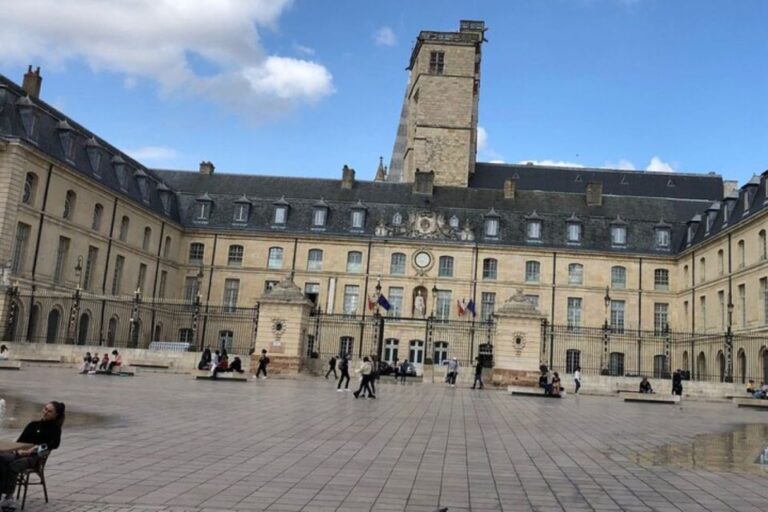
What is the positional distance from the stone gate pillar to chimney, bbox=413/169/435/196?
2412cm

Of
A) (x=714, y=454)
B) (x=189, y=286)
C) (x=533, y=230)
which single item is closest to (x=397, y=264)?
(x=533, y=230)

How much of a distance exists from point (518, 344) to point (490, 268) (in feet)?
68.0

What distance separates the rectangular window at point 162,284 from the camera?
45.5 metres

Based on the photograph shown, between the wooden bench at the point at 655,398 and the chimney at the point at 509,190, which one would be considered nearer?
the wooden bench at the point at 655,398

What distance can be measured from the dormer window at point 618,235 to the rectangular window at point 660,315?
438 centimetres

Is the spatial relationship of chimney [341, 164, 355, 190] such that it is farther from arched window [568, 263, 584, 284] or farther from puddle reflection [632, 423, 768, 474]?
puddle reflection [632, 423, 768, 474]

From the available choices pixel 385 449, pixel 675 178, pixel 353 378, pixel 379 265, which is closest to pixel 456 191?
pixel 379 265

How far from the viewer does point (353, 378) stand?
29766 millimetres

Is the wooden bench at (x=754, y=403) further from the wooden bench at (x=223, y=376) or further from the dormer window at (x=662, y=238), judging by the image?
the dormer window at (x=662, y=238)

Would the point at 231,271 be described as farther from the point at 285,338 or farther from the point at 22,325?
the point at 285,338

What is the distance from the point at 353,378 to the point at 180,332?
65.5 ft

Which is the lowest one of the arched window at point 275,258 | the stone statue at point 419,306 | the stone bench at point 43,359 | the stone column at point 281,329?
the stone bench at point 43,359

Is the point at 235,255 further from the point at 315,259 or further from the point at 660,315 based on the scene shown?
the point at 660,315

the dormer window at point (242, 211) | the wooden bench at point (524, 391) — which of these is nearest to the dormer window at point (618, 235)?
the dormer window at point (242, 211)
